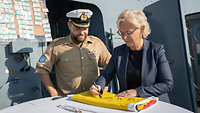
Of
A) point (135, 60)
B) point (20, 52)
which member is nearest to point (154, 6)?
point (135, 60)

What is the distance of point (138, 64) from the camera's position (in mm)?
1641

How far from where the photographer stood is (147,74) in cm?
153

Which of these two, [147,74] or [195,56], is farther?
[195,56]

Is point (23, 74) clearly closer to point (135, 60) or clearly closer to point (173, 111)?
point (135, 60)

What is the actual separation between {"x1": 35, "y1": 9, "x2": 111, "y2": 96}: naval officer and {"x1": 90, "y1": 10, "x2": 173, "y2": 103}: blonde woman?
58 centimetres

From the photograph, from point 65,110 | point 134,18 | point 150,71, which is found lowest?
Answer: point 65,110

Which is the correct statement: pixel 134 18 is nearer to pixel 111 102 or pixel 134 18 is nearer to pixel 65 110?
pixel 111 102

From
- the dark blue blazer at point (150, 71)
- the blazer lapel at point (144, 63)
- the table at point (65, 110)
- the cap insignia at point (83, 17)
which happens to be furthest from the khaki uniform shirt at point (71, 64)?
the blazer lapel at point (144, 63)

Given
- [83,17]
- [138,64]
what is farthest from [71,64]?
[138,64]

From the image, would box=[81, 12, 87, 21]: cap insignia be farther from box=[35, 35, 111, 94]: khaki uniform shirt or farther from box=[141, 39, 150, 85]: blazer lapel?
box=[141, 39, 150, 85]: blazer lapel

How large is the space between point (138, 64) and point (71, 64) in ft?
3.04

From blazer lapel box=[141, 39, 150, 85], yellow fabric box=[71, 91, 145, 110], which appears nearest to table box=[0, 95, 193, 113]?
yellow fabric box=[71, 91, 145, 110]

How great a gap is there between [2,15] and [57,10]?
240 cm

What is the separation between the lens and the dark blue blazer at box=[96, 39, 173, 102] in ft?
4.61
